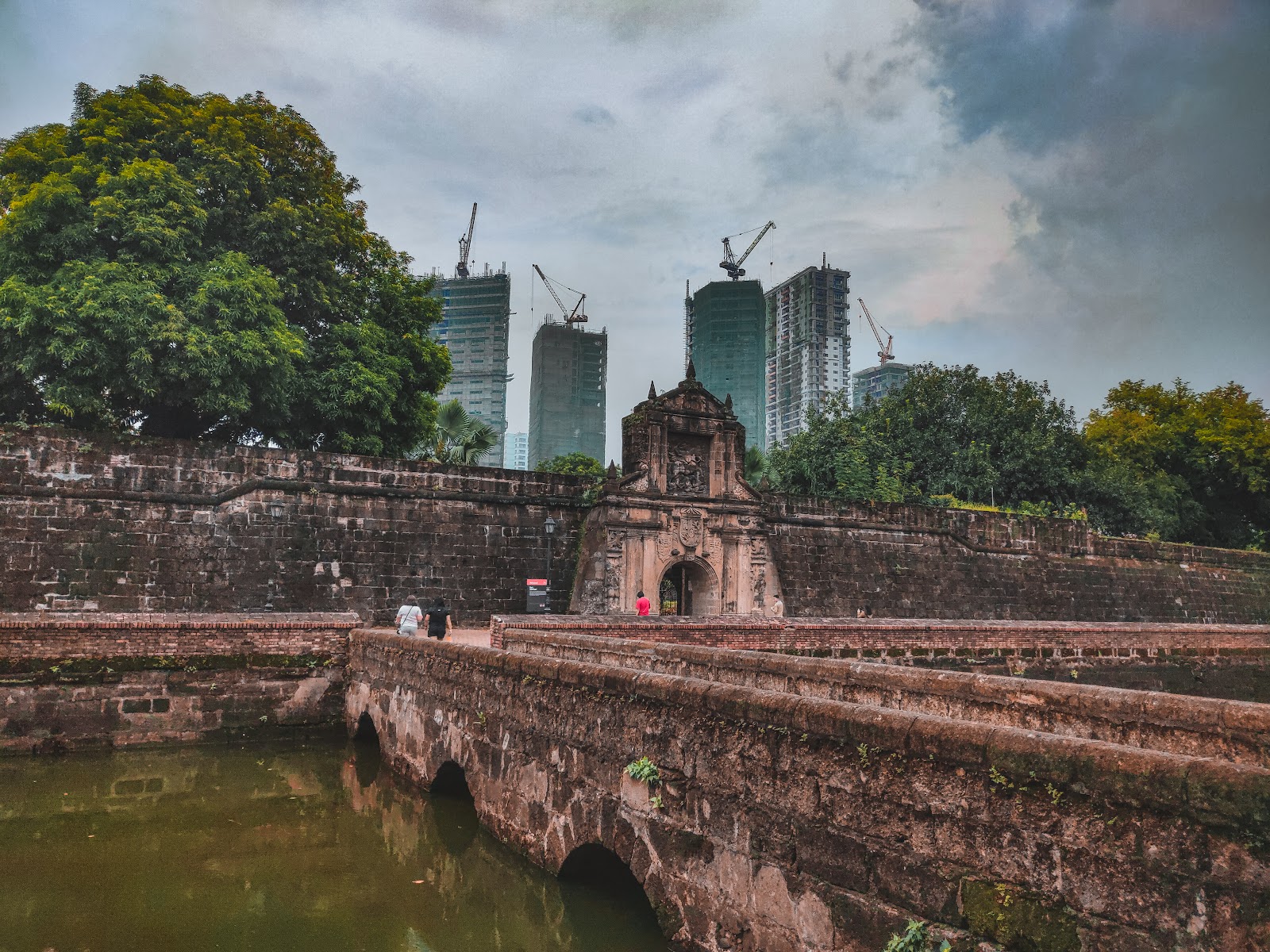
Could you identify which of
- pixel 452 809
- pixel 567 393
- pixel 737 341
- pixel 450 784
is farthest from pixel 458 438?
pixel 737 341

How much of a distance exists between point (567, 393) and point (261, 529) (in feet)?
310

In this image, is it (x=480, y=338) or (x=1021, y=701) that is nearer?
(x=1021, y=701)

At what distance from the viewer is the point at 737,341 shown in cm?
11681

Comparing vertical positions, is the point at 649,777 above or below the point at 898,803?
below

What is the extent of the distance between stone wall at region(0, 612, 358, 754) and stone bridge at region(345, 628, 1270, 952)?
5.82 m

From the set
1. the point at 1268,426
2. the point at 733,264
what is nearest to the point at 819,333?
the point at 733,264

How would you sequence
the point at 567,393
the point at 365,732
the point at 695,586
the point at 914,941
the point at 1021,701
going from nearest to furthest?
the point at 914,941, the point at 1021,701, the point at 365,732, the point at 695,586, the point at 567,393

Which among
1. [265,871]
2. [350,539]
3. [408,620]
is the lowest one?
[265,871]

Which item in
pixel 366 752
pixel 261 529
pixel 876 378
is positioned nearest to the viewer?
pixel 366 752

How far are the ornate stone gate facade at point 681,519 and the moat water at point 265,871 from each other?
23.1ft

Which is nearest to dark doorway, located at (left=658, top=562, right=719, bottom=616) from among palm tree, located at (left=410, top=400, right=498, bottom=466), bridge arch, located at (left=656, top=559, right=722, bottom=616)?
bridge arch, located at (left=656, top=559, right=722, bottom=616)

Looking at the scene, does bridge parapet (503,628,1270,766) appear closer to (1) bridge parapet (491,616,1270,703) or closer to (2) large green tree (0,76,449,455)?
(1) bridge parapet (491,616,1270,703)

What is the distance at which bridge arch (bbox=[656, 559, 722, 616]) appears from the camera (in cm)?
1691

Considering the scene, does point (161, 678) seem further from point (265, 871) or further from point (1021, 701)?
point (1021, 701)
